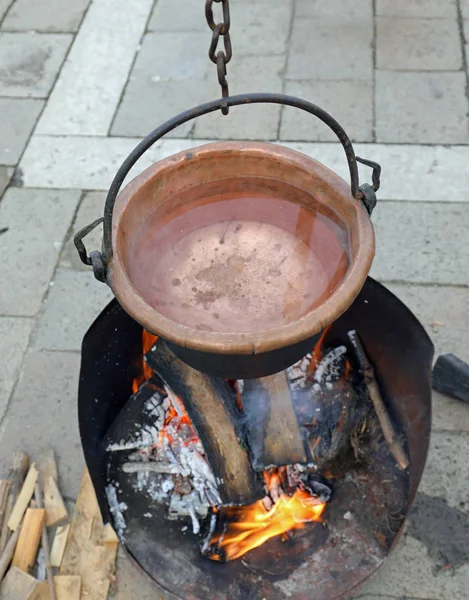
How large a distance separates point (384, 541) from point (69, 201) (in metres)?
2.48

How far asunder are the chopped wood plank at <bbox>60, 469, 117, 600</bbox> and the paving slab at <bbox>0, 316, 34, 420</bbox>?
638 mm

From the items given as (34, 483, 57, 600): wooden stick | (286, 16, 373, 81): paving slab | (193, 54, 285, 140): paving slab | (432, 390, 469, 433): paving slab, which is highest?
(286, 16, 373, 81): paving slab

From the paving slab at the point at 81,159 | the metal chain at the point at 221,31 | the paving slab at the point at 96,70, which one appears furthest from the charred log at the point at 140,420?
the paving slab at the point at 96,70

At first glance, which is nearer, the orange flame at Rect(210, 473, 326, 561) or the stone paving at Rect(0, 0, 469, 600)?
the orange flame at Rect(210, 473, 326, 561)

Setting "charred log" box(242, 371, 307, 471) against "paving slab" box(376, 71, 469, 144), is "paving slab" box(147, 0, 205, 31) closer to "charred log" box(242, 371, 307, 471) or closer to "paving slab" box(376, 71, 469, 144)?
"paving slab" box(376, 71, 469, 144)

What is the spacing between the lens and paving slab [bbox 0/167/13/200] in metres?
3.75

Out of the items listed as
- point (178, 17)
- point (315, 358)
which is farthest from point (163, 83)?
point (315, 358)

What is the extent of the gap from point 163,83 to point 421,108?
66.0 inches

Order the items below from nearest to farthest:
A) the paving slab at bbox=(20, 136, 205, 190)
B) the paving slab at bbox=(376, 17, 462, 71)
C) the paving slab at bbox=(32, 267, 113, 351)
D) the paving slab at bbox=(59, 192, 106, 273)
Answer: the paving slab at bbox=(32, 267, 113, 351)
the paving slab at bbox=(59, 192, 106, 273)
the paving slab at bbox=(20, 136, 205, 190)
the paving slab at bbox=(376, 17, 462, 71)

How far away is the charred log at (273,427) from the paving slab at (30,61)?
2.99 metres

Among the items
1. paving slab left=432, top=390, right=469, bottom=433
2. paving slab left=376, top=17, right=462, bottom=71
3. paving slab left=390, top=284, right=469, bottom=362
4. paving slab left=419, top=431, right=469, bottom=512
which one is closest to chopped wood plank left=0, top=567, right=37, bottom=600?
paving slab left=419, top=431, right=469, bottom=512

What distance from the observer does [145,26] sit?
15.4 ft

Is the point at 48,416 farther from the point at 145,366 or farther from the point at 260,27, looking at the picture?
the point at 260,27

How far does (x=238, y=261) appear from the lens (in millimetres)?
1996
